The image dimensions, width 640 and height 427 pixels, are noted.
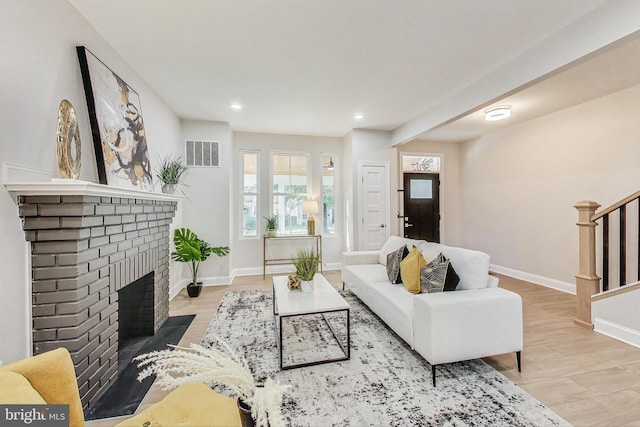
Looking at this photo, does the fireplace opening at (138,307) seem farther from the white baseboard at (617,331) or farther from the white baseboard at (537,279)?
the white baseboard at (537,279)

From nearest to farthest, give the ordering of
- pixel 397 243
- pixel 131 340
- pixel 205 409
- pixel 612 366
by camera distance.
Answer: pixel 205 409
pixel 612 366
pixel 131 340
pixel 397 243

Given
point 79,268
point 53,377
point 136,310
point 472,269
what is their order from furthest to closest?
point 136,310 < point 472,269 < point 79,268 < point 53,377

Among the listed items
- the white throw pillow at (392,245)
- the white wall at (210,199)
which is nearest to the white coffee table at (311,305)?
the white throw pillow at (392,245)

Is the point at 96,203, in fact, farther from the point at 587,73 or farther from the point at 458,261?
the point at 587,73

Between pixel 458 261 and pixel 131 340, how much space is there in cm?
316

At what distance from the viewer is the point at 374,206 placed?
4914 mm

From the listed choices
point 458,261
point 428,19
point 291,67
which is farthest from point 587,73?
point 291,67

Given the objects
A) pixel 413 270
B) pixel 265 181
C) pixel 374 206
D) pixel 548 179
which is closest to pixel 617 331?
pixel 413 270

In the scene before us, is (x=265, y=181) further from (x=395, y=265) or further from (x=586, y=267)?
(x=586, y=267)

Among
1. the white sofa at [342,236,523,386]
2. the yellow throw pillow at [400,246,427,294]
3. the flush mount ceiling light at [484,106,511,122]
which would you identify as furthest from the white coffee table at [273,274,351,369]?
the flush mount ceiling light at [484,106,511,122]

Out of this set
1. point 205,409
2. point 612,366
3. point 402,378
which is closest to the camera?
point 205,409

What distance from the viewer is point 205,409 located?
1.04 meters

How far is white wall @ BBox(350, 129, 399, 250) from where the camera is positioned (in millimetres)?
4820

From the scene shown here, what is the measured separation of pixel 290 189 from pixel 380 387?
3.90 m
